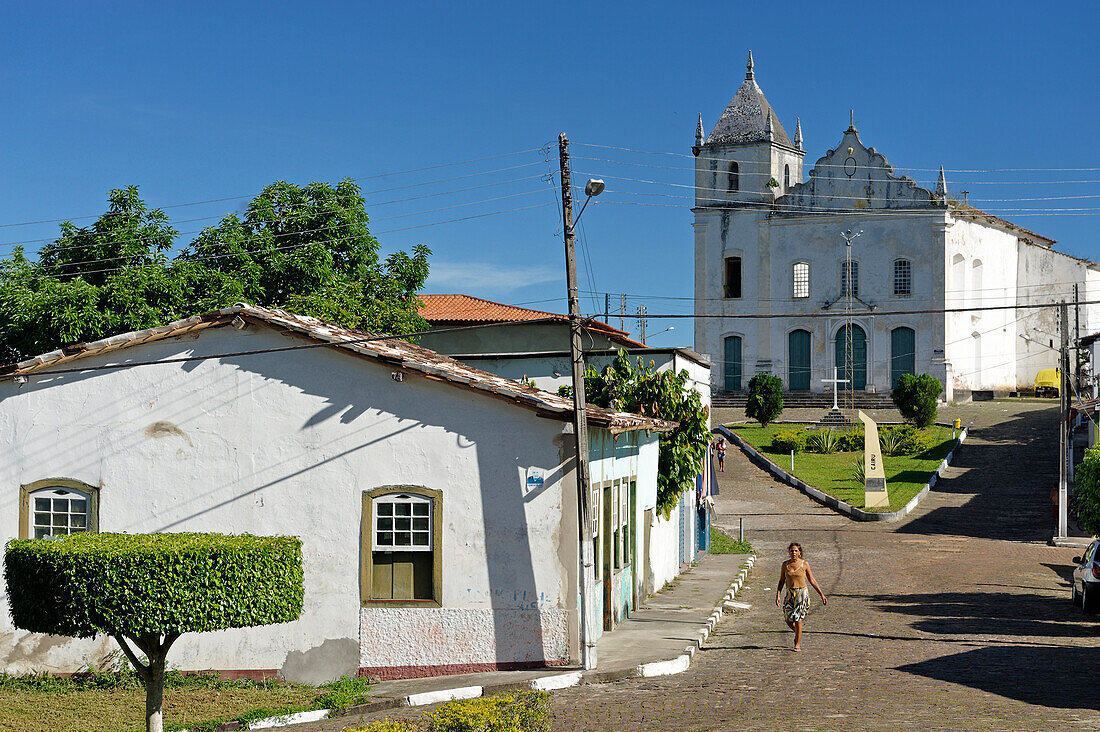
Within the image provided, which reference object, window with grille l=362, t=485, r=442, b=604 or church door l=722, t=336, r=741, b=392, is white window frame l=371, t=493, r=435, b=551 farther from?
church door l=722, t=336, r=741, b=392

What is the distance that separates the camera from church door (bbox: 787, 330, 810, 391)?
58312mm

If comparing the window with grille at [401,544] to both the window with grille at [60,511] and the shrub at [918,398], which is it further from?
the shrub at [918,398]

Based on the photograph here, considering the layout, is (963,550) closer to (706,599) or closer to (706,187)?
(706,599)

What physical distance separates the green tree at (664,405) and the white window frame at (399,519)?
618 centimetres

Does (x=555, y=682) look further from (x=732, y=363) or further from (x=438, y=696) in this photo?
(x=732, y=363)

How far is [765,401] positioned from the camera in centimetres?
4931

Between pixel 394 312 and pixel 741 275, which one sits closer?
pixel 394 312

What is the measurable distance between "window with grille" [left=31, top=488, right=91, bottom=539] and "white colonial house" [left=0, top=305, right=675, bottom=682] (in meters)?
0.02

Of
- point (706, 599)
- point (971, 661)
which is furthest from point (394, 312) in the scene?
point (971, 661)

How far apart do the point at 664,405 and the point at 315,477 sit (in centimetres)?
741

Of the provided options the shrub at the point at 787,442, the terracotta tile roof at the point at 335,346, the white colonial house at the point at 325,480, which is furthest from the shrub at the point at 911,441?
the white colonial house at the point at 325,480

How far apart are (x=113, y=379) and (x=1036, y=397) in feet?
171

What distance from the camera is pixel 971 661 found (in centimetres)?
1355

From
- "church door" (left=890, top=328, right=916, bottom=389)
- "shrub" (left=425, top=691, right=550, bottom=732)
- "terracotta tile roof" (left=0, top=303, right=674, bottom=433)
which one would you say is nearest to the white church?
"church door" (left=890, top=328, right=916, bottom=389)
